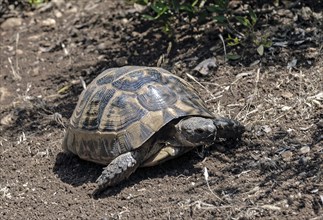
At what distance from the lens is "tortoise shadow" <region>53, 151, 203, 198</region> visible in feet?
14.0

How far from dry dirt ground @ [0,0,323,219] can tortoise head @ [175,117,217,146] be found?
0.17 metres

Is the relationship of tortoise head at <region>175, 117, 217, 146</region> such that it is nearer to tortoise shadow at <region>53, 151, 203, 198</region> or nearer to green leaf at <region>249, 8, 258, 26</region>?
tortoise shadow at <region>53, 151, 203, 198</region>

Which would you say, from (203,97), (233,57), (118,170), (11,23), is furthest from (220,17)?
(11,23)

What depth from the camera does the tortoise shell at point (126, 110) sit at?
4.22 metres

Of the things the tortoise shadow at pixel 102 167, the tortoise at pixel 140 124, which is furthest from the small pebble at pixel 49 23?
the tortoise at pixel 140 124

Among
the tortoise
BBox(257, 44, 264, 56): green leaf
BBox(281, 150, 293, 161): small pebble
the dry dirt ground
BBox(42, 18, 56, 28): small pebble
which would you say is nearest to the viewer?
the dry dirt ground

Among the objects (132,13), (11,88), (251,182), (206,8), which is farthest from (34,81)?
(251,182)

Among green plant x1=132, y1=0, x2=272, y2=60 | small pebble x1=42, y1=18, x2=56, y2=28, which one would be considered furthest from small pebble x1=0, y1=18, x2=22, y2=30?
green plant x1=132, y1=0, x2=272, y2=60

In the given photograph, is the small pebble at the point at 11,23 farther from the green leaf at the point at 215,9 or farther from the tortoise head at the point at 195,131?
the tortoise head at the point at 195,131

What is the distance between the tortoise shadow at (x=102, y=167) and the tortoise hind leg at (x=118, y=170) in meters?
0.07

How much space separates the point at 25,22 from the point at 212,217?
166 inches

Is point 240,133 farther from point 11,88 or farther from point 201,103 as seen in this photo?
point 11,88

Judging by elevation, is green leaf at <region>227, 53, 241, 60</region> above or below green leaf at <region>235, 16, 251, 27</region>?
below

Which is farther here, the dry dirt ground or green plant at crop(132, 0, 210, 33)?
green plant at crop(132, 0, 210, 33)
